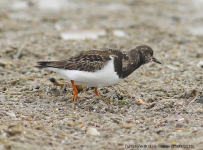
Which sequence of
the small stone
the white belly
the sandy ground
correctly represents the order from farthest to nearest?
1. the white belly
2. the small stone
3. the sandy ground

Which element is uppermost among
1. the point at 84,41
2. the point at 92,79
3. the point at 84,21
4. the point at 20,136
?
the point at 84,21

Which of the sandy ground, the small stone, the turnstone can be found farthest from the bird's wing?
the small stone

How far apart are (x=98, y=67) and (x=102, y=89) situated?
32.0 inches

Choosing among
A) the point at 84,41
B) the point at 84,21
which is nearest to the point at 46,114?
the point at 84,41

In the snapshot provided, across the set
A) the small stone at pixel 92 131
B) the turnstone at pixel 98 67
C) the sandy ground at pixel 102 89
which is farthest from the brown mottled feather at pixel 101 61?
the small stone at pixel 92 131

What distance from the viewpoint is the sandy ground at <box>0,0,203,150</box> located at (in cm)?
286

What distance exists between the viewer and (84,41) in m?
6.66

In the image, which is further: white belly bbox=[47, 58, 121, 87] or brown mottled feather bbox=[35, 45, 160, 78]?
brown mottled feather bbox=[35, 45, 160, 78]

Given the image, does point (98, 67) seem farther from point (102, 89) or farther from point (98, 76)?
point (102, 89)

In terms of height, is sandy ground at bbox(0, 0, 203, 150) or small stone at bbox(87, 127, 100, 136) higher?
sandy ground at bbox(0, 0, 203, 150)

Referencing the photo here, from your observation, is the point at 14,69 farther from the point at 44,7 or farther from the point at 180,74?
the point at 44,7

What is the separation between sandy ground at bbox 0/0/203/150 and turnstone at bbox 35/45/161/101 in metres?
0.35

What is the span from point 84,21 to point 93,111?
16.5 ft

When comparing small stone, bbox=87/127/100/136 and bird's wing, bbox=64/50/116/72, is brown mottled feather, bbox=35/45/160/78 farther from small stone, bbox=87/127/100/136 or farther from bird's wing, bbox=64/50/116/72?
small stone, bbox=87/127/100/136
